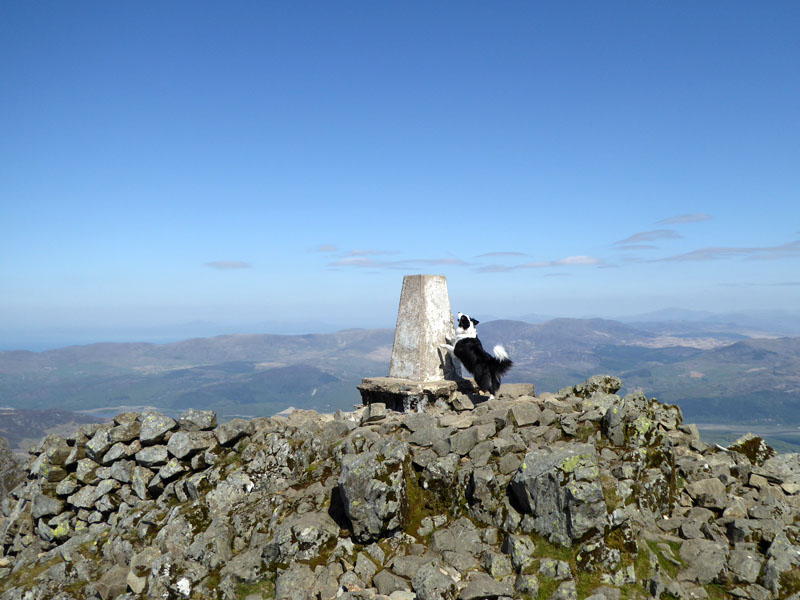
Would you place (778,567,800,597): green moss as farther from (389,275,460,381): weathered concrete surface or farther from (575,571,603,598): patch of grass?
(389,275,460,381): weathered concrete surface

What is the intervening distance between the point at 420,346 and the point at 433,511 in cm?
592

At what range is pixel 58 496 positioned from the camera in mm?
14242

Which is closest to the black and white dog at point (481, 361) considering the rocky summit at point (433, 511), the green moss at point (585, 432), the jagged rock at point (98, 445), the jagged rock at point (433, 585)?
the rocky summit at point (433, 511)

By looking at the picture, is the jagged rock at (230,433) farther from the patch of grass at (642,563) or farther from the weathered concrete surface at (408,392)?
the patch of grass at (642,563)

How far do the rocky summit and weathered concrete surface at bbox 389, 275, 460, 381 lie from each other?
1756 millimetres

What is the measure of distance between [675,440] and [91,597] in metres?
13.5

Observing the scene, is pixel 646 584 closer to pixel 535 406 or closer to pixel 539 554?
pixel 539 554

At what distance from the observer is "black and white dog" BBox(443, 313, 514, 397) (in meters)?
14.4

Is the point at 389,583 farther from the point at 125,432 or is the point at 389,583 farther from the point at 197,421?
the point at 125,432

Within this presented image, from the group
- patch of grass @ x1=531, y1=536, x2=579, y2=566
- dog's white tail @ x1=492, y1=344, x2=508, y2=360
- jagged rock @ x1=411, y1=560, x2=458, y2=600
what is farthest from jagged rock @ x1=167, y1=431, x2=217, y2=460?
patch of grass @ x1=531, y1=536, x2=579, y2=566

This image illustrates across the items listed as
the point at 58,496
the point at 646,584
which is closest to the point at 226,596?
the point at 646,584

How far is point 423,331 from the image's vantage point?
15141 mm

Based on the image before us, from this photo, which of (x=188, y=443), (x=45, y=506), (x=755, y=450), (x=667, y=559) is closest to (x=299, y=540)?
(x=188, y=443)

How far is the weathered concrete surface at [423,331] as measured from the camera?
49.5ft
